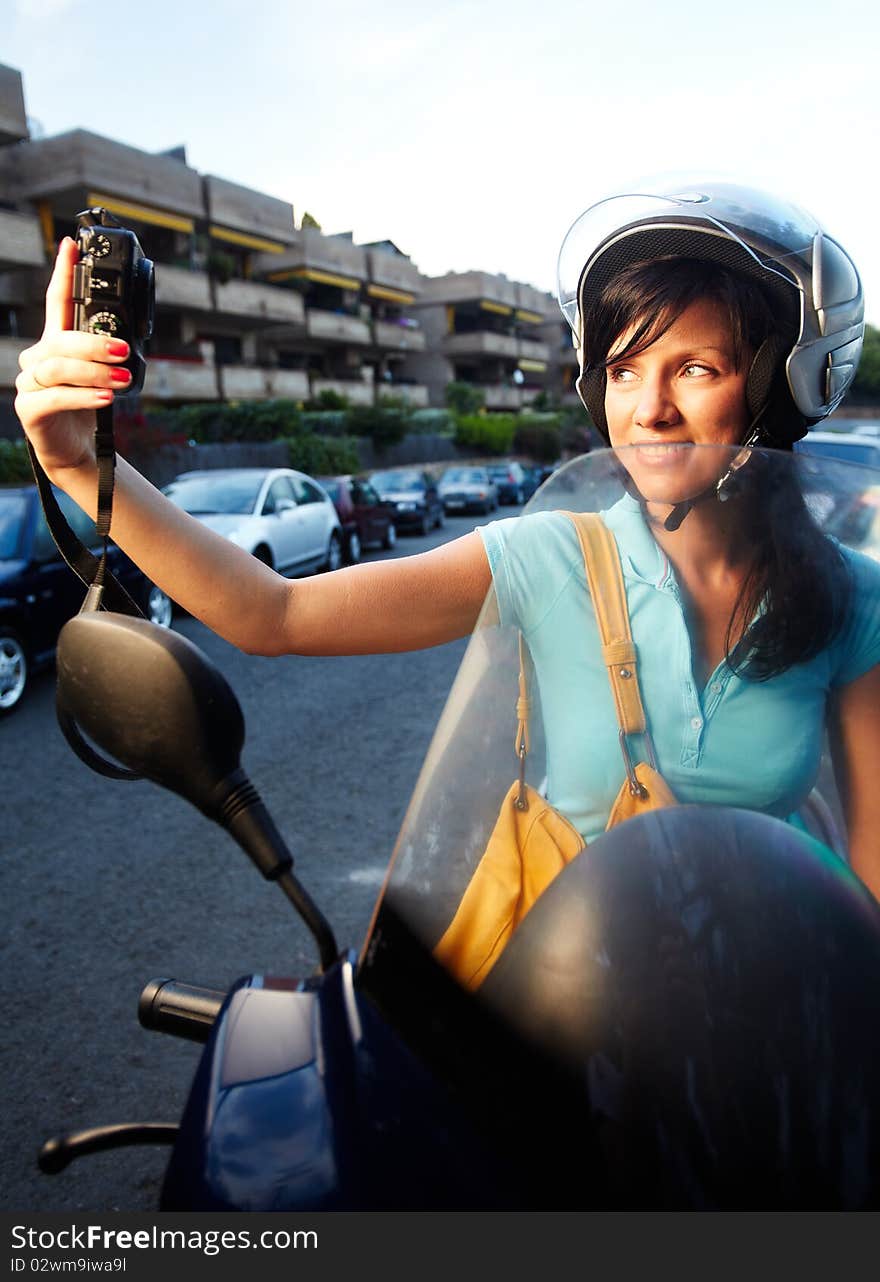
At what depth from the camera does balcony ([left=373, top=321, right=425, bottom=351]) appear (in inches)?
1734

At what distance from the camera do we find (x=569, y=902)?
0.82 metres

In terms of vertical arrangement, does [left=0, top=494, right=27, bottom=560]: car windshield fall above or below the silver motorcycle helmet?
below

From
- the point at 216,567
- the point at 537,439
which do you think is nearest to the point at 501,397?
the point at 537,439

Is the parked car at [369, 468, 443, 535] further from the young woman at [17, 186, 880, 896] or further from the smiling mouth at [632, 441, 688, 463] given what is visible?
the smiling mouth at [632, 441, 688, 463]

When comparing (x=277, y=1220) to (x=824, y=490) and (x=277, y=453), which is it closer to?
(x=824, y=490)

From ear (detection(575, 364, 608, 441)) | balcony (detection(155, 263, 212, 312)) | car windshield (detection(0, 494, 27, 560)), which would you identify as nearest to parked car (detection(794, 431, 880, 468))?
car windshield (detection(0, 494, 27, 560))

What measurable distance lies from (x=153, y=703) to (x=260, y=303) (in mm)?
35917

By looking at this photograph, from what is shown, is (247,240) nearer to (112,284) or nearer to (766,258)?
(766,258)

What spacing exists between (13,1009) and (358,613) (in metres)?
2.18

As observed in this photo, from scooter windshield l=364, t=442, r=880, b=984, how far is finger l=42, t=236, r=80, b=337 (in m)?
0.57

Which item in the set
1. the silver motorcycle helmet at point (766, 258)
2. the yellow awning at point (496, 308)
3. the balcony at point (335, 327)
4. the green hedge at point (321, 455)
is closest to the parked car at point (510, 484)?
the green hedge at point (321, 455)

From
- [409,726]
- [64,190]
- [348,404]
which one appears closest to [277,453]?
[64,190]

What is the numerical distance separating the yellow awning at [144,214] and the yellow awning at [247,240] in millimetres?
2011

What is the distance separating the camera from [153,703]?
2.67 feet
